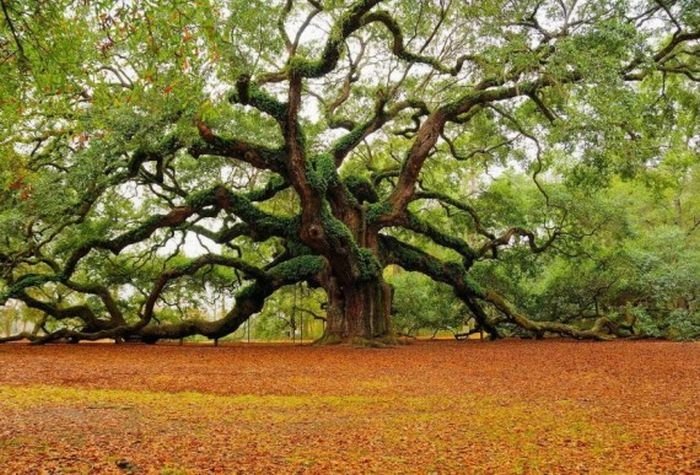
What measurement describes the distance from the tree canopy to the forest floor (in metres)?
2.47

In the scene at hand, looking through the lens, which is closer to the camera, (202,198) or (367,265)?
(202,198)

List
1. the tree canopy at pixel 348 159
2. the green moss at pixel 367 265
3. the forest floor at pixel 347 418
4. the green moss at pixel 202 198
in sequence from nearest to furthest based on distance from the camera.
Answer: the forest floor at pixel 347 418, the tree canopy at pixel 348 159, the green moss at pixel 202 198, the green moss at pixel 367 265

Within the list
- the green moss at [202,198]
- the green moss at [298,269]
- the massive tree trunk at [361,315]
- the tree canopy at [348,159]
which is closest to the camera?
the tree canopy at [348,159]

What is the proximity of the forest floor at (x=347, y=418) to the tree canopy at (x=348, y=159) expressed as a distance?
2474 millimetres

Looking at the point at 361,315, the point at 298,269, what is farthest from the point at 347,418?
Answer: the point at 298,269

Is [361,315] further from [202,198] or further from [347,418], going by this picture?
[347,418]

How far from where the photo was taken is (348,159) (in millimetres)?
19172

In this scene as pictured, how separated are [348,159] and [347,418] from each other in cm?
1494

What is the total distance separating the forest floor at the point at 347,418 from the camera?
337 centimetres

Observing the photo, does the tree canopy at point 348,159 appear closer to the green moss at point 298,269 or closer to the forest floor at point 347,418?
the green moss at point 298,269

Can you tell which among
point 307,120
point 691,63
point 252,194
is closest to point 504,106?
point 691,63

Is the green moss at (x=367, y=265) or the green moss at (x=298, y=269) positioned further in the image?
the green moss at (x=298, y=269)

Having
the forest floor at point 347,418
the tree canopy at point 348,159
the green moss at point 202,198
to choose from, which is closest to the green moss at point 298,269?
the tree canopy at point 348,159

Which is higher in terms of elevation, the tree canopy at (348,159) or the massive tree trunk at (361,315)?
the tree canopy at (348,159)
